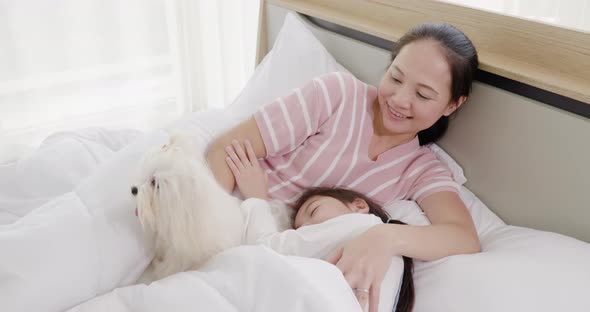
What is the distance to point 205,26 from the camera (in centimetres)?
245

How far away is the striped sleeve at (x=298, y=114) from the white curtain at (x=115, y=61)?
1.34 metres

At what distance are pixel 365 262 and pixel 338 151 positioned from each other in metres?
0.36

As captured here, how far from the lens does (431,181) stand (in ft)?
3.88

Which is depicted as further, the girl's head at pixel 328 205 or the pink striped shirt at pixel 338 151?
the pink striped shirt at pixel 338 151

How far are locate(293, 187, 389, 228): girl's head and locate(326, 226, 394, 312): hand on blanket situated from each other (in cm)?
12

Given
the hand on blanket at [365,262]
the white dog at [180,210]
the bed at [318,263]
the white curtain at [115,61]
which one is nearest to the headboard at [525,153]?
the bed at [318,263]

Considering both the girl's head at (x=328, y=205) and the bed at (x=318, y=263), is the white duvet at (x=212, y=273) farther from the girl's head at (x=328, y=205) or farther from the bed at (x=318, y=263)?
the girl's head at (x=328, y=205)

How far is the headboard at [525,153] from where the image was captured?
0.99m

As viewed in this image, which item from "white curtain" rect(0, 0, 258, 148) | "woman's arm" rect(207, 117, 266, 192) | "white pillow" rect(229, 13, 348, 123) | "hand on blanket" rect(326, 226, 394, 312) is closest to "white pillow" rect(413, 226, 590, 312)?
"hand on blanket" rect(326, 226, 394, 312)

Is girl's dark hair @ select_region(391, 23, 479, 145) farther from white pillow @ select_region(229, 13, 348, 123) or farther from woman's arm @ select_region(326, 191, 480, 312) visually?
white pillow @ select_region(229, 13, 348, 123)

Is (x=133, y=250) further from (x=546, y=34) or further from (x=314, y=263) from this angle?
(x=546, y=34)

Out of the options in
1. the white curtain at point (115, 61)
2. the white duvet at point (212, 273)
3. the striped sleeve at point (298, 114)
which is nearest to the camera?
the white duvet at point (212, 273)

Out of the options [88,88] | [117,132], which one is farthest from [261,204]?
[88,88]

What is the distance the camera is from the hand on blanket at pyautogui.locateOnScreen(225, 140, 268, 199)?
1162mm
